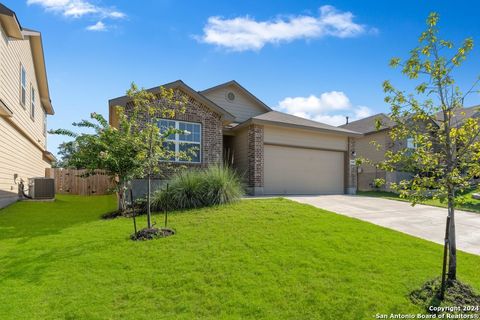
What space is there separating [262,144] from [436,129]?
31.2 ft

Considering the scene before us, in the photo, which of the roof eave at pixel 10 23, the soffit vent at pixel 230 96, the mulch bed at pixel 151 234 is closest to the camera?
the mulch bed at pixel 151 234

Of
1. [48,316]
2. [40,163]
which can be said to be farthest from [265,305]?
[40,163]

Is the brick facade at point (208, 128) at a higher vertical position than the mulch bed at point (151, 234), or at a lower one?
higher

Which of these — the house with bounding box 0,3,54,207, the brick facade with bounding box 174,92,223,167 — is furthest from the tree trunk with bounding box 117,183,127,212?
the brick facade with bounding box 174,92,223,167

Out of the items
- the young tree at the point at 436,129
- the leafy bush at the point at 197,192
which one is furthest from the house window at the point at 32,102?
the young tree at the point at 436,129

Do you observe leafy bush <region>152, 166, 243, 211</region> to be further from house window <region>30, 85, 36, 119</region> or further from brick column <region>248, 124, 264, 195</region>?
house window <region>30, 85, 36, 119</region>

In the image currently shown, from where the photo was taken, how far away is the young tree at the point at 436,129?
166 inches

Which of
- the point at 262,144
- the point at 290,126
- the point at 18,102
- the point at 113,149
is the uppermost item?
the point at 18,102

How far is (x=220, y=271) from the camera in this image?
464cm

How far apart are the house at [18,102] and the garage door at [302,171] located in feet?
31.8

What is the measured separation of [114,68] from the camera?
974 centimetres

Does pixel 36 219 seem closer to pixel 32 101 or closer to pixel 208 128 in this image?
pixel 208 128

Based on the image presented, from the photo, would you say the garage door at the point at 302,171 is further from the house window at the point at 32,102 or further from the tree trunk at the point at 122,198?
the house window at the point at 32,102

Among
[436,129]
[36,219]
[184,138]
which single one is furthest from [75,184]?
[436,129]
